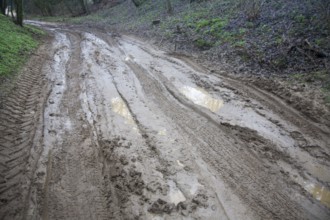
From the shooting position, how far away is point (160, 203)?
3.48 metres

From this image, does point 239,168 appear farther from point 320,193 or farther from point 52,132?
point 52,132

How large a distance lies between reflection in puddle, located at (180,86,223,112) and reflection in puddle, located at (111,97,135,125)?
5.41 ft

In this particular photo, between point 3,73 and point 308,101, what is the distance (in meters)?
8.44

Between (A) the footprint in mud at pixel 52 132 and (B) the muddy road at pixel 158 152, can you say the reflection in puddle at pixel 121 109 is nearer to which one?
(B) the muddy road at pixel 158 152

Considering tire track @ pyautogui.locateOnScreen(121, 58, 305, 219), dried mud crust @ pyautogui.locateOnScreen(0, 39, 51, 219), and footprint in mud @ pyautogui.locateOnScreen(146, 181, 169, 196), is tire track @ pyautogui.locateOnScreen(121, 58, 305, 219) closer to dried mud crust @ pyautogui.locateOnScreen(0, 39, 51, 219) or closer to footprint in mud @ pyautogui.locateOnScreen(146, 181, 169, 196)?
footprint in mud @ pyautogui.locateOnScreen(146, 181, 169, 196)

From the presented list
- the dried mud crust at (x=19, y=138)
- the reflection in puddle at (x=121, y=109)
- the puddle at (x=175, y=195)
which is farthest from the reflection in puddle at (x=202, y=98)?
the dried mud crust at (x=19, y=138)

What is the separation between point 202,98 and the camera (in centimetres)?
639

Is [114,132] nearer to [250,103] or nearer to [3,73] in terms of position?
[250,103]

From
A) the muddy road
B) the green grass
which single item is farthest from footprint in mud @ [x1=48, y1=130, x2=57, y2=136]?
the green grass

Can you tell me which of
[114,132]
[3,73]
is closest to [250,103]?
[114,132]

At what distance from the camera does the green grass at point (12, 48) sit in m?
8.11

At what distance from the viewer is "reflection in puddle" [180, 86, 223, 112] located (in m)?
5.97

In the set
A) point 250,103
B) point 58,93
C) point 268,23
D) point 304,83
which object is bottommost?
point 58,93

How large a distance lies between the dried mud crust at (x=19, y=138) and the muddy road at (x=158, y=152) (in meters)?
0.02
